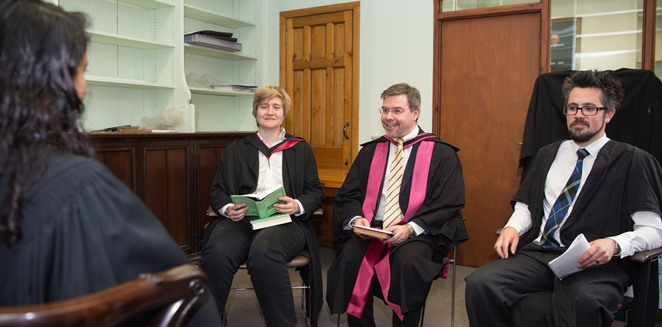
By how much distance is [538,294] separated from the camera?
2.11 metres

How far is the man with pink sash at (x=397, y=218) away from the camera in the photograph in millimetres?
2361

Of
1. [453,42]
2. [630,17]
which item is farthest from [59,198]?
[630,17]

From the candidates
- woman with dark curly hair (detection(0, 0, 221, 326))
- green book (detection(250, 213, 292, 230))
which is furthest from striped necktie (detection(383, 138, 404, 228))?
woman with dark curly hair (detection(0, 0, 221, 326))

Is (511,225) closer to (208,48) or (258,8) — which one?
(208,48)

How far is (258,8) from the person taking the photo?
4.91 meters

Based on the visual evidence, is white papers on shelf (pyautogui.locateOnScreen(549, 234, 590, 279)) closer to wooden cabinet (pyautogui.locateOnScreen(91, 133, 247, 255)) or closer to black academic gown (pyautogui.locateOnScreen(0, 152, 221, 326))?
black academic gown (pyautogui.locateOnScreen(0, 152, 221, 326))

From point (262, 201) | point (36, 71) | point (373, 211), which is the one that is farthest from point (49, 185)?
point (373, 211)

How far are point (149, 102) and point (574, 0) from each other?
336cm

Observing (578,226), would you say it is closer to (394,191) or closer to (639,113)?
(394,191)

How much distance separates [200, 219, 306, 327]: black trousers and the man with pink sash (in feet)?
0.76

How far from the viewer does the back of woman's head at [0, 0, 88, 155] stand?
0.90 m

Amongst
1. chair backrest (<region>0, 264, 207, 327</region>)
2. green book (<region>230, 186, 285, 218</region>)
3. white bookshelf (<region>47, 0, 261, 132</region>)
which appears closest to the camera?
chair backrest (<region>0, 264, 207, 327</region>)

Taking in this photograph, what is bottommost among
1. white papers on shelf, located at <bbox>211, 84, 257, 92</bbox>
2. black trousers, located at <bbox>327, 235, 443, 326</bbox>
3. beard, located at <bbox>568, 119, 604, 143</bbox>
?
black trousers, located at <bbox>327, 235, 443, 326</bbox>

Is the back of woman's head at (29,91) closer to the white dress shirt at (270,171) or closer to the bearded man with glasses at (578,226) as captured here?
the bearded man with glasses at (578,226)
